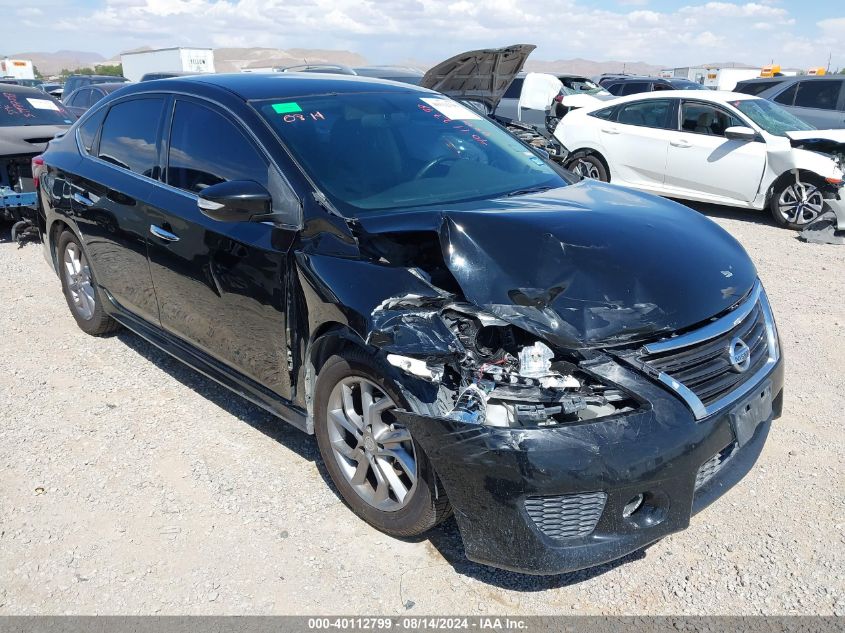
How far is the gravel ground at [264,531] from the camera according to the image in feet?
8.58

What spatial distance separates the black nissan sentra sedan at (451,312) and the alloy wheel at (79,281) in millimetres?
1093

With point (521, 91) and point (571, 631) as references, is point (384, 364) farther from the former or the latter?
point (521, 91)

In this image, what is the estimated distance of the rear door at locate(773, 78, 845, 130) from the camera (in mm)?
11633

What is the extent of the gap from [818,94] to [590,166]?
5.11 meters

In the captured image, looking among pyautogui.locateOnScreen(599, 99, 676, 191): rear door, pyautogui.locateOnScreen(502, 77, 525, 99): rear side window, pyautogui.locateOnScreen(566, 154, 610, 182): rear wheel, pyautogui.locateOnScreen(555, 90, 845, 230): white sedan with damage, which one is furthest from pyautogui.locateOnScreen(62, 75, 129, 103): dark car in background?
pyautogui.locateOnScreen(599, 99, 676, 191): rear door

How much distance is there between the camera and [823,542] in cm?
288

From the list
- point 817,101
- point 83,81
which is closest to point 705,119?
point 817,101

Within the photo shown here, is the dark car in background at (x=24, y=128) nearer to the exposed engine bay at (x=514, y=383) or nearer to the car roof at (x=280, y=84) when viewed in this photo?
the car roof at (x=280, y=84)

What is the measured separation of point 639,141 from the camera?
9492mm

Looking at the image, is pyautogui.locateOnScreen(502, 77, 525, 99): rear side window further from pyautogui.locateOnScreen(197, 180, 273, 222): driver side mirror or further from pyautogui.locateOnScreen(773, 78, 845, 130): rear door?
pyautogui.locateOnScreen(197, 180, 273, 222): driver side mirror

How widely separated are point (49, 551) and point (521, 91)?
511 inches

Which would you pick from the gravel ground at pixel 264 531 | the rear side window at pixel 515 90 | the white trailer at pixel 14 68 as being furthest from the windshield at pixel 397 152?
the white trailer at pixel 14 68

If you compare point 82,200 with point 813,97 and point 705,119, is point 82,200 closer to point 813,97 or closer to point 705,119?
point 705,119

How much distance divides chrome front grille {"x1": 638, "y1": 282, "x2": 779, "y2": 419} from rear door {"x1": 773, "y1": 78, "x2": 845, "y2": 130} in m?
10.6
